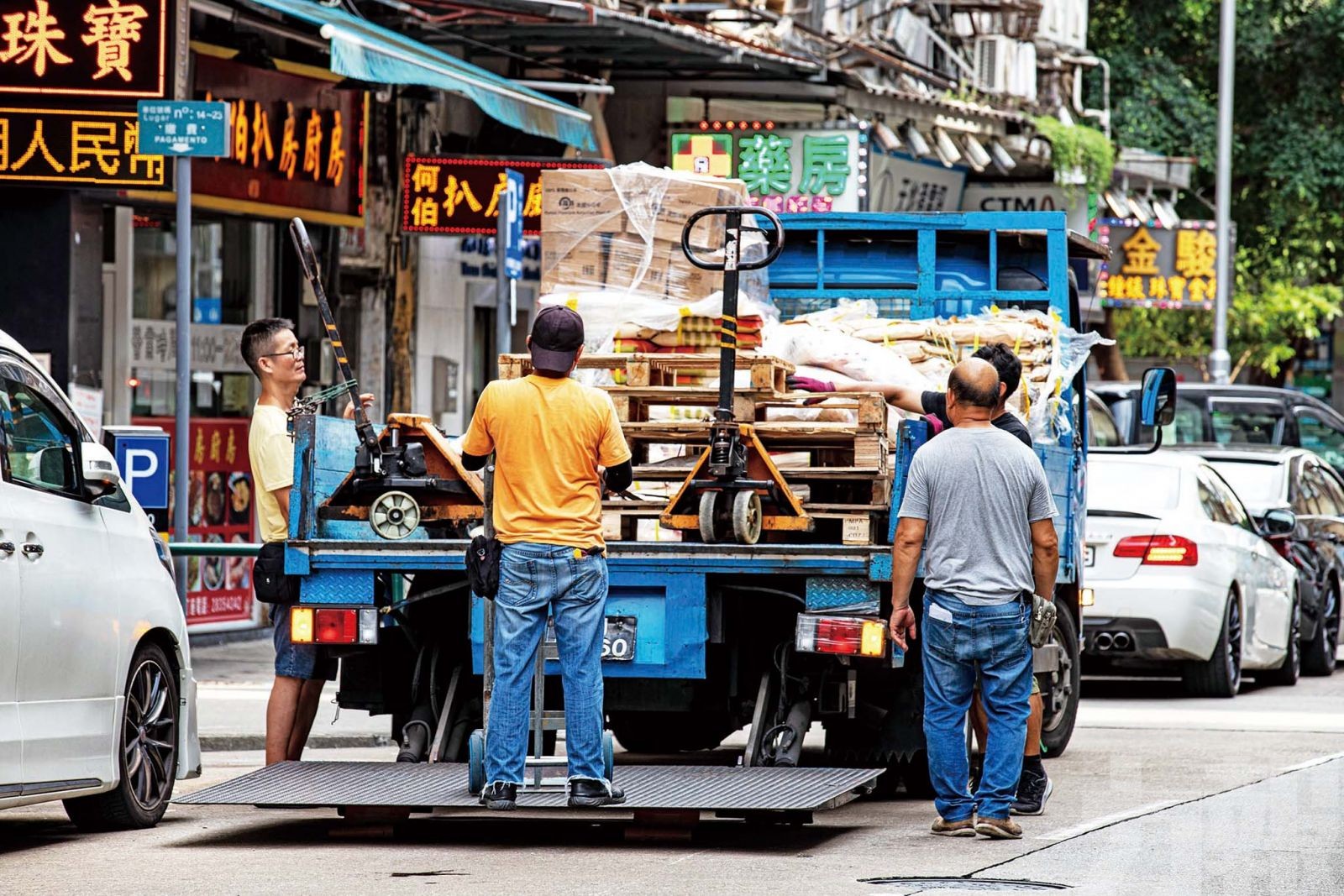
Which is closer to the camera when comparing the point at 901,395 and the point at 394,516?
the point at 394,516

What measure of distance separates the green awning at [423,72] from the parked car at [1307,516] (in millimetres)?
5428

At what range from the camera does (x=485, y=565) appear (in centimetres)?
875

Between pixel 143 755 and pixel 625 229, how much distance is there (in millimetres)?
3448

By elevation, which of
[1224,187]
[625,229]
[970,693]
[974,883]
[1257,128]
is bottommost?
[974,883]

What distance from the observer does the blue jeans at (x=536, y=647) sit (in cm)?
866

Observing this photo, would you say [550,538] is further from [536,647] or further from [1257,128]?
[1257,128]

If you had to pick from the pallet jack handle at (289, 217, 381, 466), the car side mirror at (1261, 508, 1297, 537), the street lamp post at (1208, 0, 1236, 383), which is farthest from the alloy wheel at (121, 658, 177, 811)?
the street lamp post at (1208, 0, 1236, 383)

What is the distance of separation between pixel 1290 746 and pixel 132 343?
337 inches

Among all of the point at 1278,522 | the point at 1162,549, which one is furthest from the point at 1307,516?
the point at 1162,549

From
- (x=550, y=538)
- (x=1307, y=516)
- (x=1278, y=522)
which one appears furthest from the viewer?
(x=1307, y=516)

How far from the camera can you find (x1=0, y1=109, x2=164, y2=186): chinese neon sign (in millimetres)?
14930

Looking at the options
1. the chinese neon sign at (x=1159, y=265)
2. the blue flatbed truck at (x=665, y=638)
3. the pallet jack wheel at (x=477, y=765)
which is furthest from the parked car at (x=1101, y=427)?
the chinese neon sign at (x=1159, y=265)

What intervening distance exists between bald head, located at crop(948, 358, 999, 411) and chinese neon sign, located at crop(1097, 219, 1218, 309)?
75.0 ft

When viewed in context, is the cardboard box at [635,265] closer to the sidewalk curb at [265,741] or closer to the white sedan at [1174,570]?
the sidewalk curb at [265,741]
